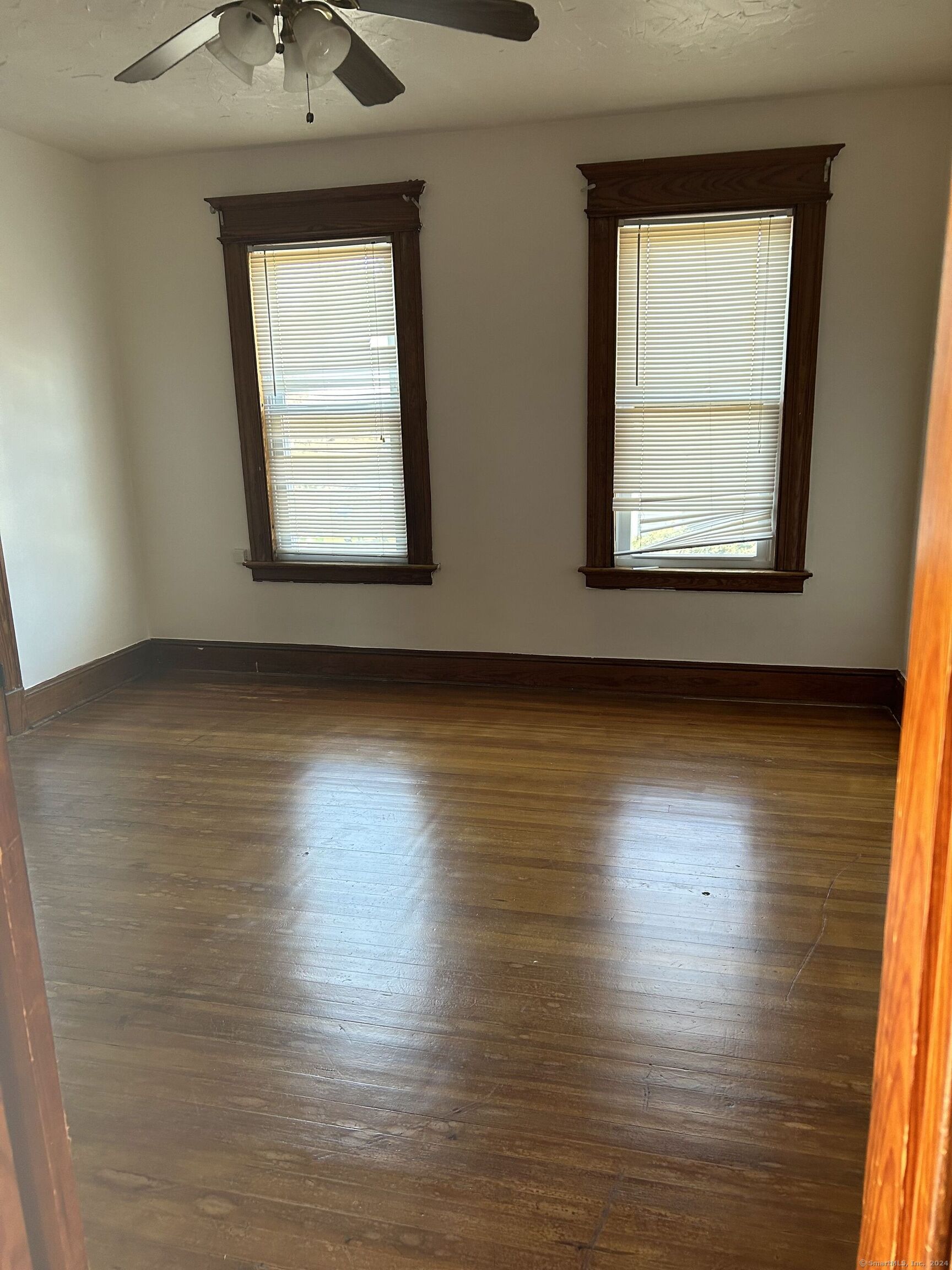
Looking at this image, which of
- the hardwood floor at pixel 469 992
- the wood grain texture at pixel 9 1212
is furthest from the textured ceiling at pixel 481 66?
the wood grain texture at pixel 9 1212

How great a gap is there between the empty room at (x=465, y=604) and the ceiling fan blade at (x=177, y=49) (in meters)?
0.02

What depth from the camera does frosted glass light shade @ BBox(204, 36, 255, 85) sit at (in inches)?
99.0

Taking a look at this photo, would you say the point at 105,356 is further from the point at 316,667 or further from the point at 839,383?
the point at 839,383

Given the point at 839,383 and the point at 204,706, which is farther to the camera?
the point at 204,706

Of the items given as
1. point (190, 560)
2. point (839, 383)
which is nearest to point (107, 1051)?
point (190, 560)

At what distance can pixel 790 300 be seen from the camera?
4.17 meters

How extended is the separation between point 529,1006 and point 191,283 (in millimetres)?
4252

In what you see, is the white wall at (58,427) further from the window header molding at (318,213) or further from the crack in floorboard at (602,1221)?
the crack in floorboard at (602,1221)

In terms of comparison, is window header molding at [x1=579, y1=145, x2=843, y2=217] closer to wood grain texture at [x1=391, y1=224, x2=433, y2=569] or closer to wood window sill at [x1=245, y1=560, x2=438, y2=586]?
wood grain texture at [x1=391, y1=224, x2=433, y2=569]

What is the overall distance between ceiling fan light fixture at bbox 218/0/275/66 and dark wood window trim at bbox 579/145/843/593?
2195mm

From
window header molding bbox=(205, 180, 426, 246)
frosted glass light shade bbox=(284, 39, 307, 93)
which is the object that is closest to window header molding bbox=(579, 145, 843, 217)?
window header molding bbox=(205, 180, 426, 246)

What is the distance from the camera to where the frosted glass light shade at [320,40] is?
2.33m

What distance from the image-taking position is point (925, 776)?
0.68 meters

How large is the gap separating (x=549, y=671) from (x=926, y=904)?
4.20 metres
